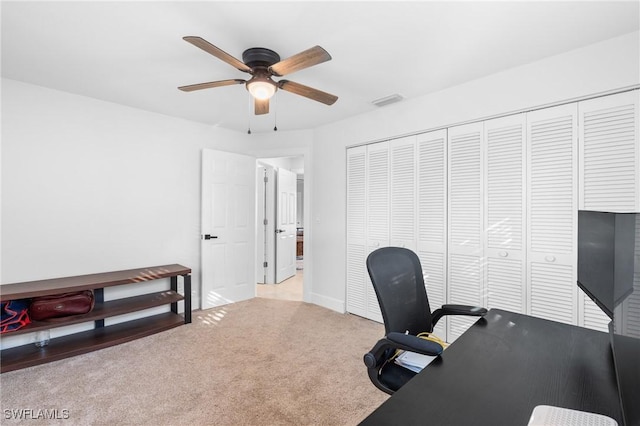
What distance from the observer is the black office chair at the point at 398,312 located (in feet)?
4.49

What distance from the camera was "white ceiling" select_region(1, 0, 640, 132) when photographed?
5.85ft

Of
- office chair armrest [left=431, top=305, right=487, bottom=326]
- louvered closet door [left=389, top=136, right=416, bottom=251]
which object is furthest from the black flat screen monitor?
louvered closet door [left=389, top=136, right=416, bottom=251]

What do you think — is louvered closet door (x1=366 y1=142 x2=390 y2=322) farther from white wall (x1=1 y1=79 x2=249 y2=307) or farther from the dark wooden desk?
white wall (x1=1 y1=79 x2=249 y2=307)

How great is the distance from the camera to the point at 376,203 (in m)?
3.56

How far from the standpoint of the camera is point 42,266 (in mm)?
2877

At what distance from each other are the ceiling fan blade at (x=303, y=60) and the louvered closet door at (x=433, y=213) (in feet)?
5.47

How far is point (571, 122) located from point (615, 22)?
0.64 m

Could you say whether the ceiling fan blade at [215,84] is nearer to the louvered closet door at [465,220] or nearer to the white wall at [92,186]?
the white wall at [92,186]

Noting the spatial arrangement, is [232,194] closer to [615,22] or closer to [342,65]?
[342,65]

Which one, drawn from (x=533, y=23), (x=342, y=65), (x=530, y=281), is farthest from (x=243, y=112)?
(x=530, y=281)

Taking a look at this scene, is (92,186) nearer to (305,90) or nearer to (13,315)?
(13,315)

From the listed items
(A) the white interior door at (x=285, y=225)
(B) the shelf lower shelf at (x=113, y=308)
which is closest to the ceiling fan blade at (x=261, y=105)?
(B) the shelf lower shelf at (x=113, y=308)

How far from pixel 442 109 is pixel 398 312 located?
2.20 metres

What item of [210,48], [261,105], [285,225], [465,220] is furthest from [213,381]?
[285,225]
